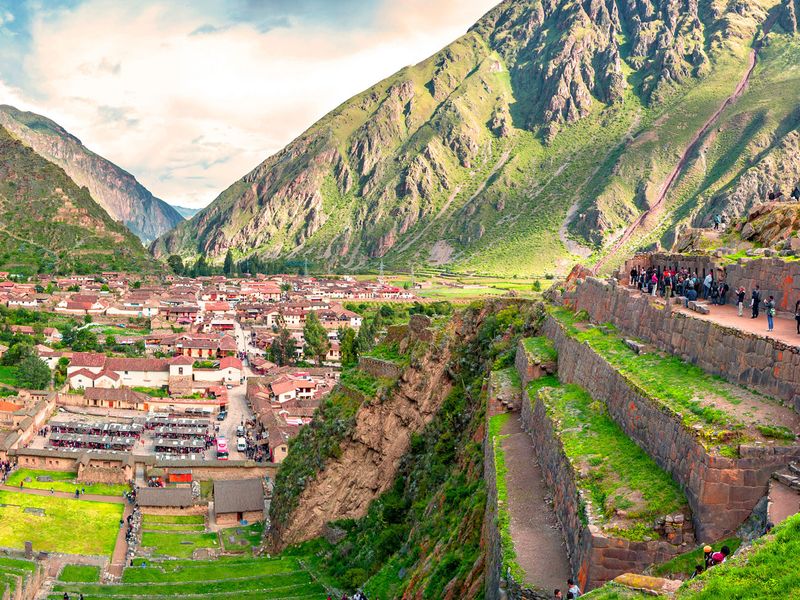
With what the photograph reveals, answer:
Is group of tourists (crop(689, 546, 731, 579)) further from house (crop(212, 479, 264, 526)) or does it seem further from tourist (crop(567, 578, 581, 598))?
house (crop(212, 479, 264, 526))

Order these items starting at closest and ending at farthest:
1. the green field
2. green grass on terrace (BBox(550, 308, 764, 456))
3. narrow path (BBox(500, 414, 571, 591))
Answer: green grass on terrace (BBox(550, 308, 764, 456)), narrow path (BBox(500, 414, 571, 591)), the green field

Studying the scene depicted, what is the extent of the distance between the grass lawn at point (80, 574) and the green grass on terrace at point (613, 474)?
98.7ft

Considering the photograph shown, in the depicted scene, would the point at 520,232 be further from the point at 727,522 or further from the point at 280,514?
the point at 727,522

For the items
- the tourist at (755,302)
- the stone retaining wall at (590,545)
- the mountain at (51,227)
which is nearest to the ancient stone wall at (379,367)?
the tourist at (755,302)

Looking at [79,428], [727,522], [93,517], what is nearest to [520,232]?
[79,428]

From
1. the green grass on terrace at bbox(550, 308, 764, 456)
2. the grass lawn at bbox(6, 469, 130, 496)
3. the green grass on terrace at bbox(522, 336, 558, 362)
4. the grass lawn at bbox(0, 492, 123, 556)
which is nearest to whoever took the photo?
the green grass on terrace at bbox(550, 308, 764, 456)

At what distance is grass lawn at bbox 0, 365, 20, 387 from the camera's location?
244ft

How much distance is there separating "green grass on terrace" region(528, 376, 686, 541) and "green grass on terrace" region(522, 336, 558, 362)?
532 centimetres

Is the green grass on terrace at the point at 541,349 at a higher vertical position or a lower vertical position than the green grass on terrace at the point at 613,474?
higher

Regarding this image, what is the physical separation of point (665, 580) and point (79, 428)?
199 ft

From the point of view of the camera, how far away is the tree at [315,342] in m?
93.1

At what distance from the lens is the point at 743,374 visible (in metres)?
12.6

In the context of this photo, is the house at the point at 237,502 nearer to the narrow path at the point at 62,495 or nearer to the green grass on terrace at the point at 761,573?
the narrow path at the point at 62,495

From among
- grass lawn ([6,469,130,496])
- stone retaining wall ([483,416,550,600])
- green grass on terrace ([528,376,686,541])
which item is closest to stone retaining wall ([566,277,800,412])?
green grass on terrace ([528,376,686,541])
